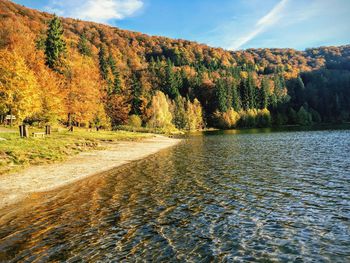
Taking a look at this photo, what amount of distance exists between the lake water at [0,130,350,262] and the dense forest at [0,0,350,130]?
2656cm

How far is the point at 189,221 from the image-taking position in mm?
12352

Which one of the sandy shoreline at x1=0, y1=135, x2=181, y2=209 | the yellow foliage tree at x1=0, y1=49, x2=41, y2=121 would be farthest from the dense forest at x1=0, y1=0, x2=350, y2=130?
the sandy shoreline at x1=0, y1=135, x2=181, y2=209

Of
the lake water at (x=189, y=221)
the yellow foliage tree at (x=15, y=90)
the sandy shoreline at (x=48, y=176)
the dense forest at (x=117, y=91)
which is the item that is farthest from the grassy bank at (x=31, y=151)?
the lake water at (x=189, y=221)

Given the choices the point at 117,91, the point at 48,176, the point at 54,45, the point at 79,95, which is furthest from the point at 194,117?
the point at 48,176

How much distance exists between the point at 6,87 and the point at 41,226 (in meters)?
30.5

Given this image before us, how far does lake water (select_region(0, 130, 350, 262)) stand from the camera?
9.37m

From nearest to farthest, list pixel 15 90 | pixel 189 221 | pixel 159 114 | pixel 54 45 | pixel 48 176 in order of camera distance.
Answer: pixel 189 221 < pixel 48 176 < pixel 15 90 < pixel 54 45 < pixel 159 114

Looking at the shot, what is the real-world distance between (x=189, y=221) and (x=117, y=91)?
104 metres

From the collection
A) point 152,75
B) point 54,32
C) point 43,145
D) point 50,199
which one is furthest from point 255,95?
point 50,199

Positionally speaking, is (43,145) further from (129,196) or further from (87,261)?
(87,261)

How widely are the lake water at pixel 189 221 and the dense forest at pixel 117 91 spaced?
87.1 ft

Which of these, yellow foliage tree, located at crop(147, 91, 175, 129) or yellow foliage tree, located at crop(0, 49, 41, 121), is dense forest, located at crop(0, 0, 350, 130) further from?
yellow foliage tree, located at crop(147, 91, 175, 129)

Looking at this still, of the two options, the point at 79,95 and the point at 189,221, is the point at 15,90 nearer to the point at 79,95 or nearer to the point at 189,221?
the point at 79,95

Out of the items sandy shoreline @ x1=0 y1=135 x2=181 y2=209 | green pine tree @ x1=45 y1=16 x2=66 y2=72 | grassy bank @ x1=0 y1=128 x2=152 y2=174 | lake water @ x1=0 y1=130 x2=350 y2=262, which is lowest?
lake water @ x1=0 y1=130 x2=350 y2=262
